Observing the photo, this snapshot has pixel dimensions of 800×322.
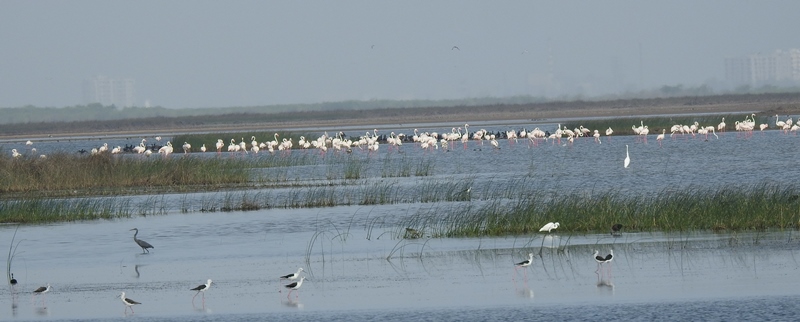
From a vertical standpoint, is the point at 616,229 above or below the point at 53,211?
below

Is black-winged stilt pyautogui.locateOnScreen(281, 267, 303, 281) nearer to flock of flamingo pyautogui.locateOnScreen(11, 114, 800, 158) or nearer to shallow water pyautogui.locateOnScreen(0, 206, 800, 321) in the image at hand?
shallow water pyautogui.locateOnScreen(0, 206, 800, 321)

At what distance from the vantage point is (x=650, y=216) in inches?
763

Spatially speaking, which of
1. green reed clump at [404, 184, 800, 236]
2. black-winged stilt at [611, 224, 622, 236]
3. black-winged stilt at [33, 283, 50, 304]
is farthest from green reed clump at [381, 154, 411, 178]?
black-winged stilt at [33, 283, 50, 304]

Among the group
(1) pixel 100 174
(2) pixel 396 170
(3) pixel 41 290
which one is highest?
(1) pixel 100 174

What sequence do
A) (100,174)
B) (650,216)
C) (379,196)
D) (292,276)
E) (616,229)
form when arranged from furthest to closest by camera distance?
(100,174) → (379,196) → (650,216) → (616,229) → (292,276)

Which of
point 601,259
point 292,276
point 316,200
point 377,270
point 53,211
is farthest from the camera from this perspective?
point 316,200

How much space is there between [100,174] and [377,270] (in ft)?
61.4

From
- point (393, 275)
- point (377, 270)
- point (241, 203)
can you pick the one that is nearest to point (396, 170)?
point (241, 203)

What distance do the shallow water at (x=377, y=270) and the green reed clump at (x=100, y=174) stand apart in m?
5.74

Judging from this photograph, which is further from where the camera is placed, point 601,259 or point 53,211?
point 53,211

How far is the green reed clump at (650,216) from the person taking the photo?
62.1 feet

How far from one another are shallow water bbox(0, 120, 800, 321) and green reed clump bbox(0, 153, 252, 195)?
574 centimetres

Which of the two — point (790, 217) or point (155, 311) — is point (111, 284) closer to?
point (155, 311)

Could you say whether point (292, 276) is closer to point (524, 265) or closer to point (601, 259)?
point (524, 265)
